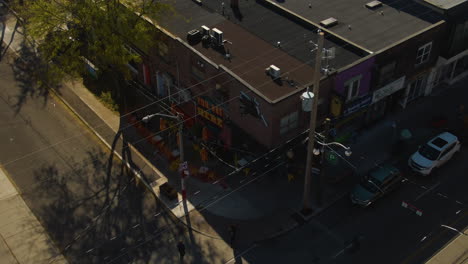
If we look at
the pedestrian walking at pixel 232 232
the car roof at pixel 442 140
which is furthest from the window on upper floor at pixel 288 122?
the car roof at pixel 442 140

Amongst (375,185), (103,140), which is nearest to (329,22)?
(375,185)

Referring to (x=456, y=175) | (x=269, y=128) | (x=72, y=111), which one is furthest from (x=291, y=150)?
(x=72, y=111)

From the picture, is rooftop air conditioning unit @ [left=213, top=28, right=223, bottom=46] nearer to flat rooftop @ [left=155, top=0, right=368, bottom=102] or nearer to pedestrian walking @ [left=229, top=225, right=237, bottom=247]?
flat rooftop @ [left=155, top=0, right=368, bottom=102]

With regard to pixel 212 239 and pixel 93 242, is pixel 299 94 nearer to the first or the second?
pixel 212 239

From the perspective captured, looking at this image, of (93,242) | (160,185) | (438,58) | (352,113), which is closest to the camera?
(93,242)

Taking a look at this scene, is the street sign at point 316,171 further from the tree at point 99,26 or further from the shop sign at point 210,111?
the tree at point 99,26

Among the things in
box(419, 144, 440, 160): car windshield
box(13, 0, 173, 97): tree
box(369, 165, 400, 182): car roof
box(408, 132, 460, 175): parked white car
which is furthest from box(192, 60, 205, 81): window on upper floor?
box(419, 144, 440, 160): car windshield
